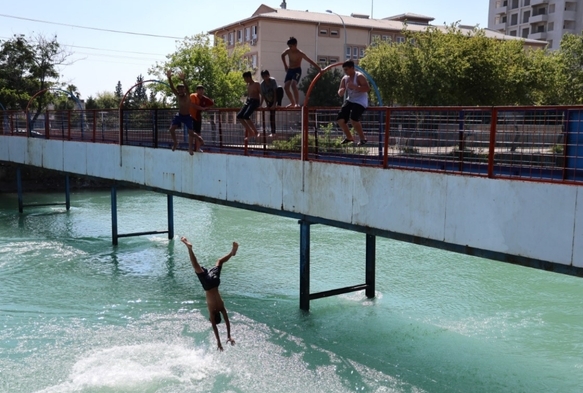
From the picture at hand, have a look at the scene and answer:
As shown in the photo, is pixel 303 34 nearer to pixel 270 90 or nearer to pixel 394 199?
pixel 270 90

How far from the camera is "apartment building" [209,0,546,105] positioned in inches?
1988

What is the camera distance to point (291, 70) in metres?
12.6

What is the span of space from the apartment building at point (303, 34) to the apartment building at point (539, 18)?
88.3 ft

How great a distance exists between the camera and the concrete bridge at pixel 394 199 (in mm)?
7621

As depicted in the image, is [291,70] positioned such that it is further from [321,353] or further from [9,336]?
[9,336]

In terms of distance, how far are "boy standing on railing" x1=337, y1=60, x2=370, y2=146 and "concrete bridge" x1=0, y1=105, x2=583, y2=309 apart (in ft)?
1.88

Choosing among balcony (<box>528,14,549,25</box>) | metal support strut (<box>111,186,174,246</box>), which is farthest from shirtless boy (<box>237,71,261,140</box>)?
balcony (<box>528,14,549,25</box>)

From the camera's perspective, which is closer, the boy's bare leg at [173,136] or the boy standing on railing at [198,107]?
the boy standing on railing at [198,107]

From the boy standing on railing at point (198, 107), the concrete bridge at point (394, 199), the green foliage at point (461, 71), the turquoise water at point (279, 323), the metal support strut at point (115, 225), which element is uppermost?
the green foliage at point (461, 71)

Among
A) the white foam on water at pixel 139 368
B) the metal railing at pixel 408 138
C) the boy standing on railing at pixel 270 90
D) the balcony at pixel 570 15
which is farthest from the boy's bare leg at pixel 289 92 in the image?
the balcony at pixel 570 15

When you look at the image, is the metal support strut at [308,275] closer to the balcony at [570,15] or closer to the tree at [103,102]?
the tree at [103,102]

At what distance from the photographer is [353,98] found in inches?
403

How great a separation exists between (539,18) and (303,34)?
36972mm

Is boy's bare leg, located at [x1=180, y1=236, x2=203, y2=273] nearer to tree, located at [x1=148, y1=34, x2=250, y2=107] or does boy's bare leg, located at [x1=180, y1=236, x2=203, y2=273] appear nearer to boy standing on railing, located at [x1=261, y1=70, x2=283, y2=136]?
boy standing on railing, located at [x1=261, y1=70, x2=283, y2=136]
